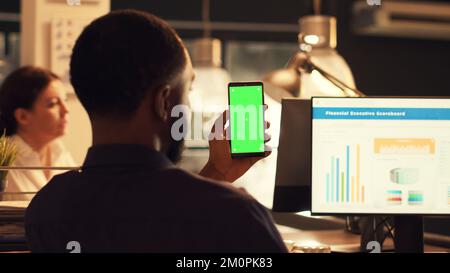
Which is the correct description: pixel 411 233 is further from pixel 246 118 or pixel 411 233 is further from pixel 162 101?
pixel 162 101

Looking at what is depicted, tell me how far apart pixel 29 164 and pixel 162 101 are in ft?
6.34

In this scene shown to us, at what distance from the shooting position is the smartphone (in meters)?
1.90

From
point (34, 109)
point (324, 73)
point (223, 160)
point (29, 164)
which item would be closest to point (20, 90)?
point (34, 109)

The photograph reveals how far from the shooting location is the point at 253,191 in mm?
2527

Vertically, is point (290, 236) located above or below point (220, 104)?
below

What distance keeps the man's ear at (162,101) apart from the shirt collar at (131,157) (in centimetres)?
7

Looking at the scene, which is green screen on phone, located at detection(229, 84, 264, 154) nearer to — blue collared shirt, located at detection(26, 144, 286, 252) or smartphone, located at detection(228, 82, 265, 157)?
smartphone, located at detection(228, 82, 265, 157)

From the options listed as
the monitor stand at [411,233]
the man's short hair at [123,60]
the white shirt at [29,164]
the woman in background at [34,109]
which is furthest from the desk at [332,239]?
the woman in background at [34,109]

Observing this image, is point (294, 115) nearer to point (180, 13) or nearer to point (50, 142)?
point (50, 142)

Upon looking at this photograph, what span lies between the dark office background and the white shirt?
2161mm

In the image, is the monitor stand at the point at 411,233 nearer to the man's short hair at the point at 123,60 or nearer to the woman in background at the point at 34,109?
the man's short hair at the point at 123,60

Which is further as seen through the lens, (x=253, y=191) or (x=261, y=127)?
(x=253, y=191)

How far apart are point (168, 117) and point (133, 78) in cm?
10
